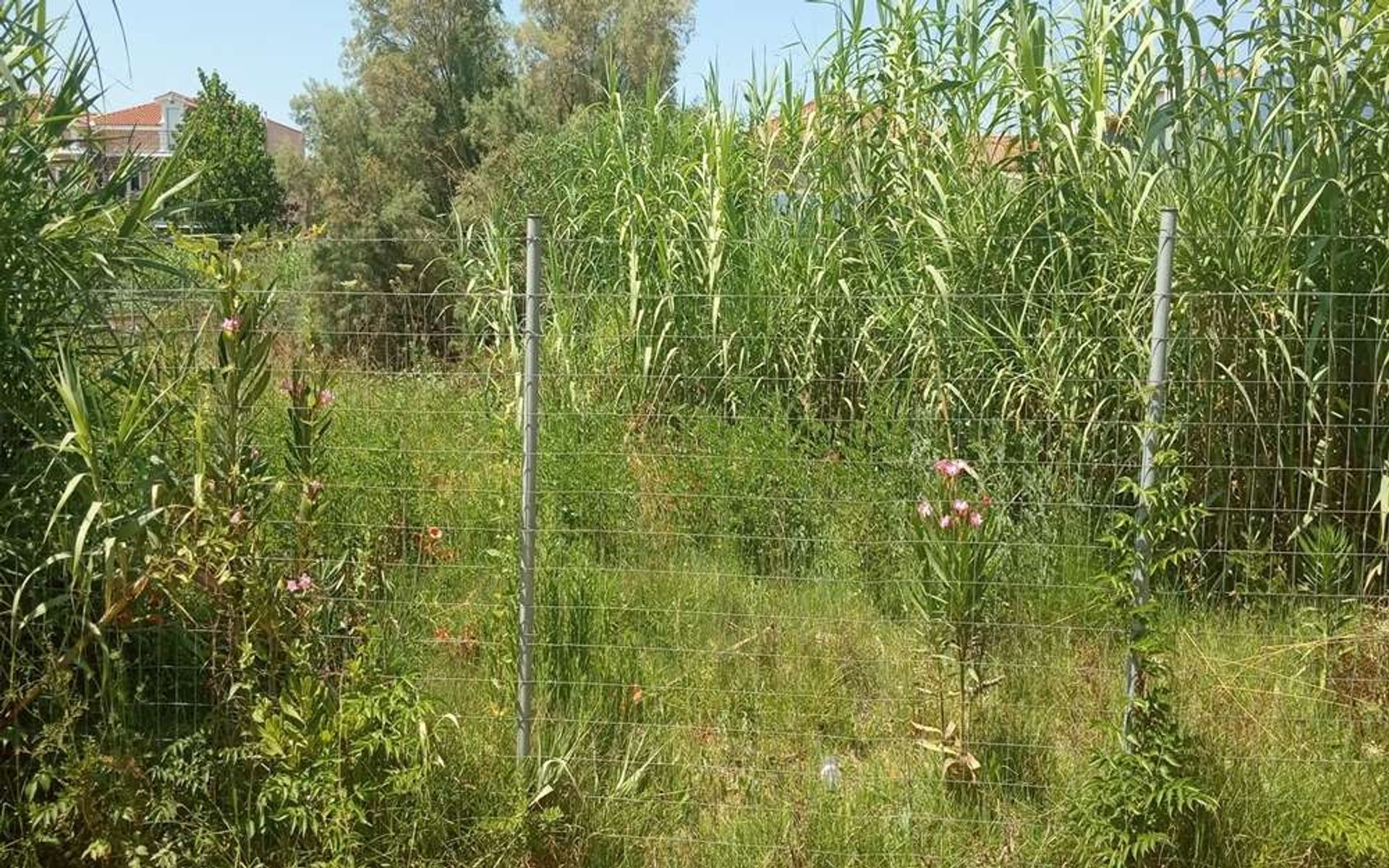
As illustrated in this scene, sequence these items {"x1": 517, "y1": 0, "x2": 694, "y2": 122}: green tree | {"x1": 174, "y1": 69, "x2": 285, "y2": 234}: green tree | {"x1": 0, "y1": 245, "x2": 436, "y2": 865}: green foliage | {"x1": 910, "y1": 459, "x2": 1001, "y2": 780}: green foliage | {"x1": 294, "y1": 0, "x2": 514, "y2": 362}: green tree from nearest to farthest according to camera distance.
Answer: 1. {"x1": 0, "y1": 245, "x2": 436, "y2": 865}: green foliage
2. {"x1": 910, "y1": 459, "x2": 1001, "y2": 780}: green foliage
3. {"x1": 294, "y1": 0, "x2": 514, "y2": 362}: green tree
4. {"x1": 517, "y1": 0, "x2": 694, "y2": 122}: green tree
5. {"x1": 174, "y1": 69, "x2": 285, "y2": 234}: green tree

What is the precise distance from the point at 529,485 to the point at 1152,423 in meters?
1.79

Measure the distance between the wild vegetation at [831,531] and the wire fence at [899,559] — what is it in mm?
20

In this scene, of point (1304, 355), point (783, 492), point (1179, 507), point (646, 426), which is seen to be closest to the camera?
point (1179, 507)

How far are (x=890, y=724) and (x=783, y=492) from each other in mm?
1106

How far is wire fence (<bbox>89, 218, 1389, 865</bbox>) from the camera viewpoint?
348cm

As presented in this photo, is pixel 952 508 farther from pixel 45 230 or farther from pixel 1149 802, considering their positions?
pixel 45 230

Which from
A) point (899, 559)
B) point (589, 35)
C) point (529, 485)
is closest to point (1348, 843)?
point (899, 559)

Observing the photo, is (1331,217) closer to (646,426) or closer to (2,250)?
(646,426)

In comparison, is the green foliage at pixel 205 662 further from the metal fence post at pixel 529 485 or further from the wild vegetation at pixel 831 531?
the metal fence post at pixel 529 485

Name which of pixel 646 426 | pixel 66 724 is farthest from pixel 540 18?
pixel 66 724

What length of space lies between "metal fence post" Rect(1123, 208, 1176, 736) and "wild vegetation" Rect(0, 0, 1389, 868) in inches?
1.4

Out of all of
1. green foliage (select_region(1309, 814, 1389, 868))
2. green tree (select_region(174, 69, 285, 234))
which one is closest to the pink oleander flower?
green foliage (select_region(1309, 814, 1389, 868))

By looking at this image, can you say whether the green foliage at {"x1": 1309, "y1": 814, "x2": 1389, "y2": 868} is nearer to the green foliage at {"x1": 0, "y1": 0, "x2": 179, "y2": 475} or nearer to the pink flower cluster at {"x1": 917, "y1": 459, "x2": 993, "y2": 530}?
the pink flower cluster at {"x1": 917, "y1": 459, "x2": 993, "y2": 530}

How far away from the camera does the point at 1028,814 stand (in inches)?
137
